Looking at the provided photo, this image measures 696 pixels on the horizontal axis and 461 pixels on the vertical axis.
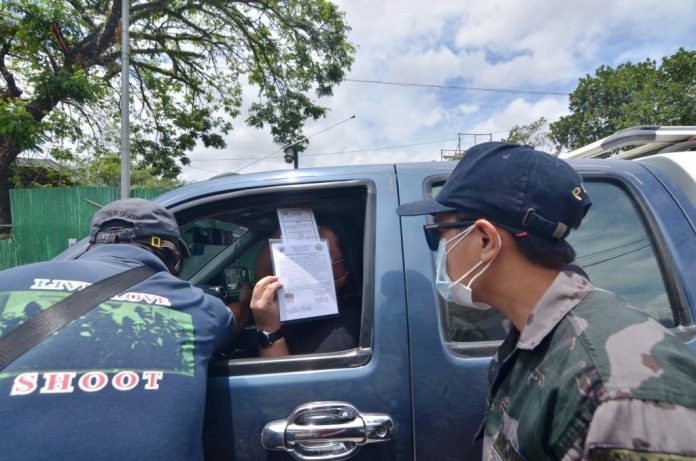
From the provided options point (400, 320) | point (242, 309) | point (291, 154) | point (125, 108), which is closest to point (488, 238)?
point (400, 320)

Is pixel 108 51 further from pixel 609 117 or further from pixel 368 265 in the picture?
pixel 609 117

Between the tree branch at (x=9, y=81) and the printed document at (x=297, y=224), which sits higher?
the tree branch at (x=9, y=81)

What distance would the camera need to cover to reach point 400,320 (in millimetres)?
1489

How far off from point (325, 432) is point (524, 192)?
922 millimetres

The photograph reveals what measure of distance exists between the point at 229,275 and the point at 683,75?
14584 mm

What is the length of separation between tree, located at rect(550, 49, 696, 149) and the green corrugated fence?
13298 mm

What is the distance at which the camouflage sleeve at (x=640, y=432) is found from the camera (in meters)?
0.65

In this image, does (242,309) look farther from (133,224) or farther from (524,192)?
(524,192)

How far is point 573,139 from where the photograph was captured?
53.7 ft

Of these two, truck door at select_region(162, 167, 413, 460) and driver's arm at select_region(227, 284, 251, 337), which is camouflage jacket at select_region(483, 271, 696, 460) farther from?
driver's arm at select_region(227, 284, 251, 337)

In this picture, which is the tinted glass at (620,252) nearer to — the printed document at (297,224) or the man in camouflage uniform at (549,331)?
the man in camouflage uniform at (549,331)

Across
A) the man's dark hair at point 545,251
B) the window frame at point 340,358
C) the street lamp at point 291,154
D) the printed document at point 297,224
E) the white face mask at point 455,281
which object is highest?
the street lamp at point 291,154

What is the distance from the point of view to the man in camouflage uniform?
0.69 meters

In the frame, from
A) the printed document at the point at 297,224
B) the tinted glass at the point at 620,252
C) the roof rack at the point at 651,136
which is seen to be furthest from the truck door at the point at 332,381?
the roof rack at the point at 651,136
